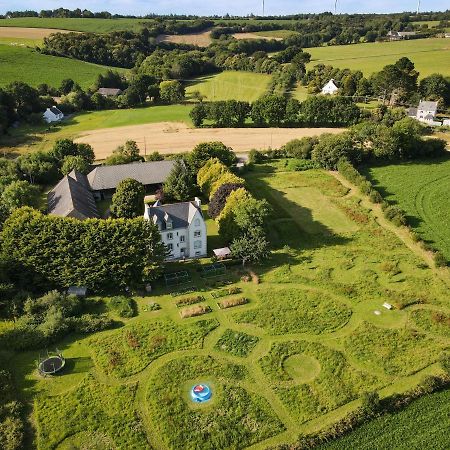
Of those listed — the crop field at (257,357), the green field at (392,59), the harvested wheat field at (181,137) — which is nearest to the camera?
the crop field at (257,357)

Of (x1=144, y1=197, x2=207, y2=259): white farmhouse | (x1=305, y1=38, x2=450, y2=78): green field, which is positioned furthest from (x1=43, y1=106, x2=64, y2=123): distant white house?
(x1=305, y1=38, x2=450, y2=78): green field

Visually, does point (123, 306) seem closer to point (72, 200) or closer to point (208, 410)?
point (208, 410)

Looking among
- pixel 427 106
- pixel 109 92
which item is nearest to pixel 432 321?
pixel 427 106

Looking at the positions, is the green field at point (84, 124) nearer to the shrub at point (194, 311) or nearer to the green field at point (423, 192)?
the green field at point (423, 192)

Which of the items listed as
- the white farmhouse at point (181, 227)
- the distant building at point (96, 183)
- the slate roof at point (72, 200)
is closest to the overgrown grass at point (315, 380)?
the white farmhouse at point (181, 227)

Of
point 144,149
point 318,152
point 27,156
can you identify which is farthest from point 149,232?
point 144,149

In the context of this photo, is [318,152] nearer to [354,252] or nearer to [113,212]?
[354,252]
